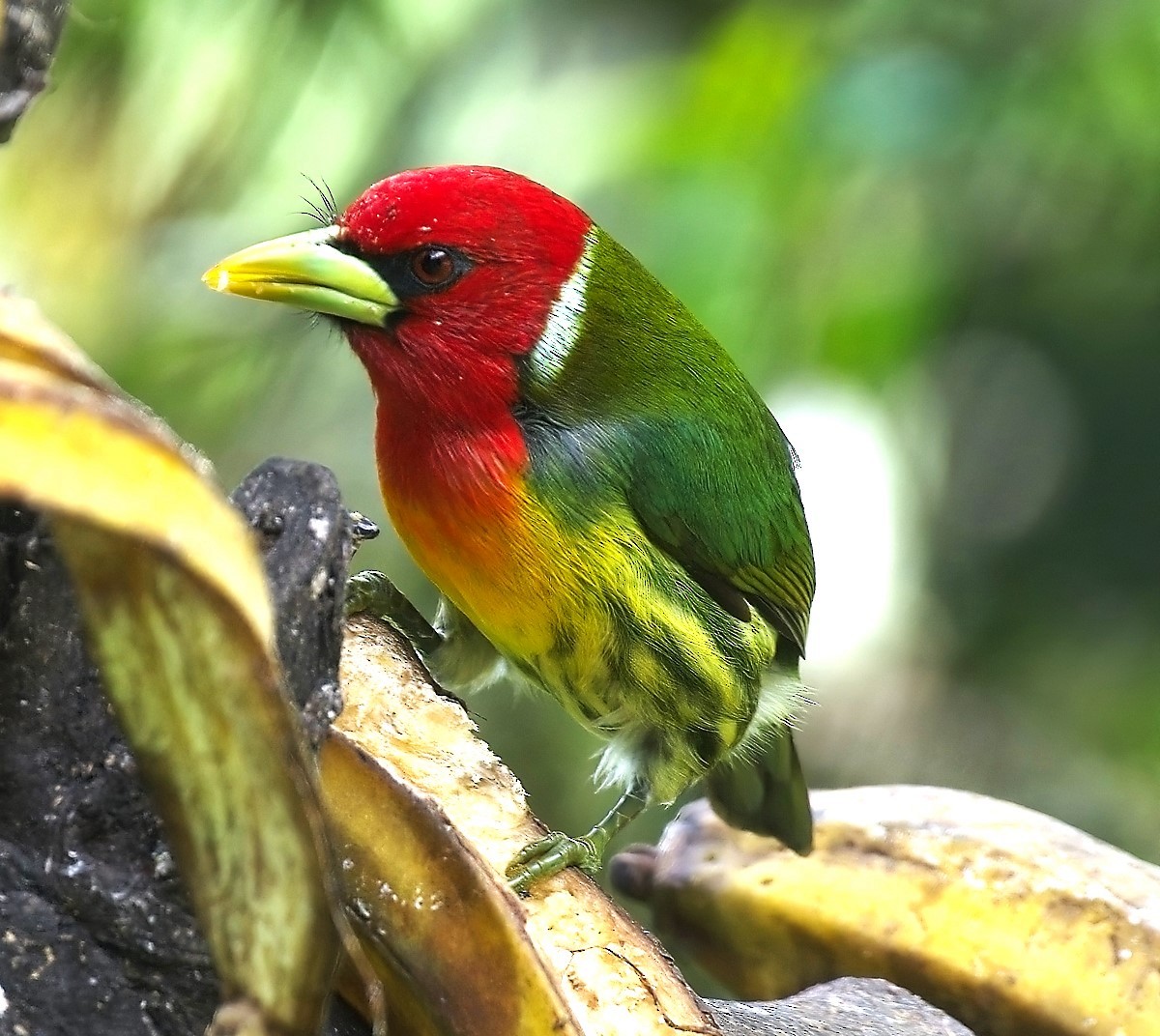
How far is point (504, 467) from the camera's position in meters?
1.45

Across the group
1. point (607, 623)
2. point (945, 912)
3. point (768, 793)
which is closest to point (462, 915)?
point (607, 623)

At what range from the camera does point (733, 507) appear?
172 cm

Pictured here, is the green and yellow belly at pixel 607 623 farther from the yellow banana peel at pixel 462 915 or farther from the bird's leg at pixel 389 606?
the yellow banana peel at pixel 462 915

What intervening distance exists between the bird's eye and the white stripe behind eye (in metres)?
0.12

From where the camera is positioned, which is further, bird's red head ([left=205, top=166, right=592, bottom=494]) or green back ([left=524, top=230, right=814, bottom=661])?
green back ([left=524, top=230, right=814, bottom=661])

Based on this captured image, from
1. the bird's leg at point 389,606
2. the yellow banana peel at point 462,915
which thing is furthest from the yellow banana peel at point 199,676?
the bird's leg at point 389,606

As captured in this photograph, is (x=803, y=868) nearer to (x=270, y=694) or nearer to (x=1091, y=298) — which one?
(x=270, y=694)

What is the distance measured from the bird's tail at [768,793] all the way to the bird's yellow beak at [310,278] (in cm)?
67

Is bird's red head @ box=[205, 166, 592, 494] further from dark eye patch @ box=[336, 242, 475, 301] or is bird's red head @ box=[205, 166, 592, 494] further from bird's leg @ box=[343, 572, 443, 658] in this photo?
bird's leg @ box=[343, 572, 443, 658]

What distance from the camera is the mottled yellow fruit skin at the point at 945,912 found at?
4.66ft

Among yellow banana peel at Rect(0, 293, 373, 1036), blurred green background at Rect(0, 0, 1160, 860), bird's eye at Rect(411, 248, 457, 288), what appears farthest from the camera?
blurred green background at Rect(0, 0, 1160, 860)

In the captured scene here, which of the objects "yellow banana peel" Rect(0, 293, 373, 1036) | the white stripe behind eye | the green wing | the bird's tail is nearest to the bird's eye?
the white stripe behind eye

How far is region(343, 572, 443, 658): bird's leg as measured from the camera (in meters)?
1.44

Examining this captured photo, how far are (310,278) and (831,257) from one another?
4.69ft
